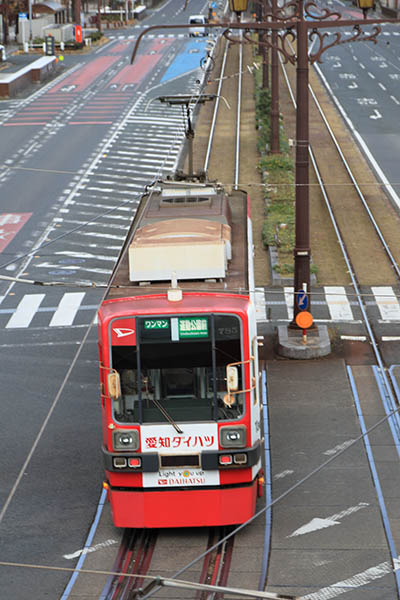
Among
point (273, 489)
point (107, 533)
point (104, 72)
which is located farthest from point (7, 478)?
point (104, 72)

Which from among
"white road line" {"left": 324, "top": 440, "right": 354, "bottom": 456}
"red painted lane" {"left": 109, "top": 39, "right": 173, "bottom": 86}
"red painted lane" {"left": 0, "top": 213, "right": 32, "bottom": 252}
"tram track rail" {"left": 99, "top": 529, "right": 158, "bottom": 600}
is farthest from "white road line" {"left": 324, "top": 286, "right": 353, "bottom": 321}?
"red painted lane" {"left": 109, "top": 39, "right": 173, "bottom": 86}

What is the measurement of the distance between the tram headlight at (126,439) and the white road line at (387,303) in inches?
494

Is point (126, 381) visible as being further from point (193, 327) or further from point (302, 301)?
point (302, 301)

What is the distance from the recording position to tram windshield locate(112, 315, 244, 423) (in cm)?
1406

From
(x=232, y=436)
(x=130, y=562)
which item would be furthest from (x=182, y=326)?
(x=130, y=562)

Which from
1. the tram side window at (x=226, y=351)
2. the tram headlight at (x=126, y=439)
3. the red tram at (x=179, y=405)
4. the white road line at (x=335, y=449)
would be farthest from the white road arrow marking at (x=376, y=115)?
the tram headlight at (x=126, y=439)

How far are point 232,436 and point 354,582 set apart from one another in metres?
2.33

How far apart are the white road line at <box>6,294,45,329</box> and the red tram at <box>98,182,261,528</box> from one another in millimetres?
11558

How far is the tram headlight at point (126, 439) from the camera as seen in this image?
14180mm

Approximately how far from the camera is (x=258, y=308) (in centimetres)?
2666

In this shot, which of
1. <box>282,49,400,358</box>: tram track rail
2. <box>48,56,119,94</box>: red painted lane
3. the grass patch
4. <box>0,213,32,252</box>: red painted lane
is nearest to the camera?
<box>282,49,400,358</box>: tram track rail

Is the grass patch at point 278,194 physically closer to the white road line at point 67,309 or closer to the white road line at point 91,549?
the white road line at point 67,309

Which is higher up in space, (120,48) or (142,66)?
(142,66)

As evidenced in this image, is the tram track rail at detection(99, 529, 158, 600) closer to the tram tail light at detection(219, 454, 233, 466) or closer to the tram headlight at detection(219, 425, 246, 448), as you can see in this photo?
the tram tail light at detection(219, 454, 233, 466)
